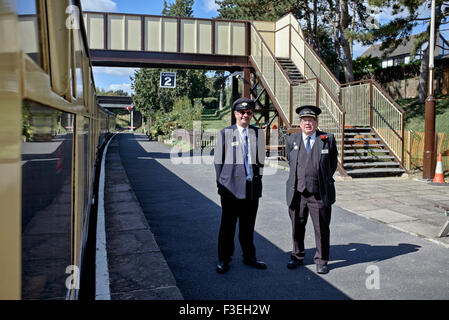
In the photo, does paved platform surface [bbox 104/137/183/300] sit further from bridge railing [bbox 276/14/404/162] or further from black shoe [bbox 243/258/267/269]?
bridge railing [bbox 276/14/404/162]

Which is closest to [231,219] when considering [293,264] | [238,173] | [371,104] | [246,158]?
[238,173]

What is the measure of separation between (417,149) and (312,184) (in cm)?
1073

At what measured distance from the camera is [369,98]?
1342 centimetres

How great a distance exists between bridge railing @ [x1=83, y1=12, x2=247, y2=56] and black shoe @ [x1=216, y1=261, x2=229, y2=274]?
49.4ft

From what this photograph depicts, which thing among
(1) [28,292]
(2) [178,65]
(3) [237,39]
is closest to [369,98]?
(3) [237,39]

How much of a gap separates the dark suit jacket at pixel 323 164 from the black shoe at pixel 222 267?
965mm

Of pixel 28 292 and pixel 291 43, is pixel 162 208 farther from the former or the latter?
pixel 291 43

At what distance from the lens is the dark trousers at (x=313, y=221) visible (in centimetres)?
417

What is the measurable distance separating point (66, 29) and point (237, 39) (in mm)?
17070

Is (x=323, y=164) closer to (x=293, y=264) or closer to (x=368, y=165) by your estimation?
(x=293, y=264)

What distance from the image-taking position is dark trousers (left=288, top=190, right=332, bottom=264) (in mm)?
4172

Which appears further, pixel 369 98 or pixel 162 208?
pixel 369 98

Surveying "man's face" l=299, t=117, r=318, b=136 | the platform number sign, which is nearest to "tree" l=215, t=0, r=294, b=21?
the platform number sign

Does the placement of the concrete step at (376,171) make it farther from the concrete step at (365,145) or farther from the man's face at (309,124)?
the man's face at (309,124)
